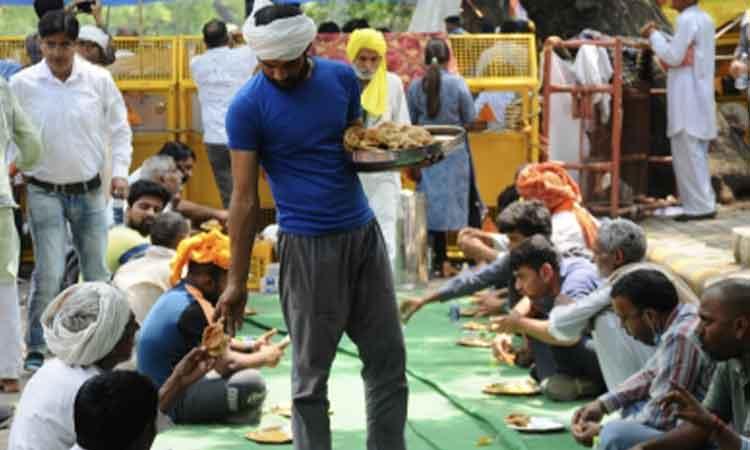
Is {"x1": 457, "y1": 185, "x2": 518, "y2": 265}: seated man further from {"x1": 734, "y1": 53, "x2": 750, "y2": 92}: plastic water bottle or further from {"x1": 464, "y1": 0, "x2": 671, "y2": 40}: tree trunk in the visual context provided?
{"x1": 464, "y1": 0, "x2": 671, "y2": 40}: tree trunk

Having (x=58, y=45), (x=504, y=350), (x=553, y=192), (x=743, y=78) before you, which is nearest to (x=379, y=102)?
(x=553, y=192)

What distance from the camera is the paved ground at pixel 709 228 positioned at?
13.5 metres

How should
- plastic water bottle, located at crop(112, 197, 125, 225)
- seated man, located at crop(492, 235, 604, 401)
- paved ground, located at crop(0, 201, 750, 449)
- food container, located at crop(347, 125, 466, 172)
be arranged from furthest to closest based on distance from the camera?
paved ground, located at crop(0, 201, 750, 449) < plastic water bottle, located at crop(112, 197, 125, 225) < seated man, located at crop(492, 235, 604, 401) < food container, located at crop(347, 125, 466, 172)

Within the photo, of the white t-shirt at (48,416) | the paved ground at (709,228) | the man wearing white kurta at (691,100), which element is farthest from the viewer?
the man wearing white kurta at (691,100)

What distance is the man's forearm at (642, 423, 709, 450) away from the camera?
586cm

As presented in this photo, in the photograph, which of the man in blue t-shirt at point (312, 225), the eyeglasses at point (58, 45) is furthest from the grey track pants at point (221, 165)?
the man in blue t-shirt at point (312, 225)

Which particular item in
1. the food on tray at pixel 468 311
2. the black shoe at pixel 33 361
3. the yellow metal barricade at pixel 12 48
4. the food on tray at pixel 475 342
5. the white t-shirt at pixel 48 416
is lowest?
the food on tray at pixel 468 311

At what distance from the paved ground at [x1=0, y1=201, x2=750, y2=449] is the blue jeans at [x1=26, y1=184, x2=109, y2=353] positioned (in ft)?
10.2

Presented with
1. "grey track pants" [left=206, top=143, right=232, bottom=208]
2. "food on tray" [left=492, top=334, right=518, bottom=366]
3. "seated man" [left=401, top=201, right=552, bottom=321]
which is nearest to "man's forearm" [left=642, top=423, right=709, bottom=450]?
"seated man" [left=401, top=201, right=552, bottom=321]

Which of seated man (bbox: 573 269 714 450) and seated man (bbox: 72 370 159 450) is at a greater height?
seated man (bbox: 72 370 159 450)

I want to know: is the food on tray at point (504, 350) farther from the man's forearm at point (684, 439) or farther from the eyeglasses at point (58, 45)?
the man's forearm at point (684, 439)

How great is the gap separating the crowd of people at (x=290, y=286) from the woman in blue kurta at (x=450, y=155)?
3.16 feet

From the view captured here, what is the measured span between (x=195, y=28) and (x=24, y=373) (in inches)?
808

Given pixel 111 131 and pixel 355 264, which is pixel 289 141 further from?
pixel 111 131
